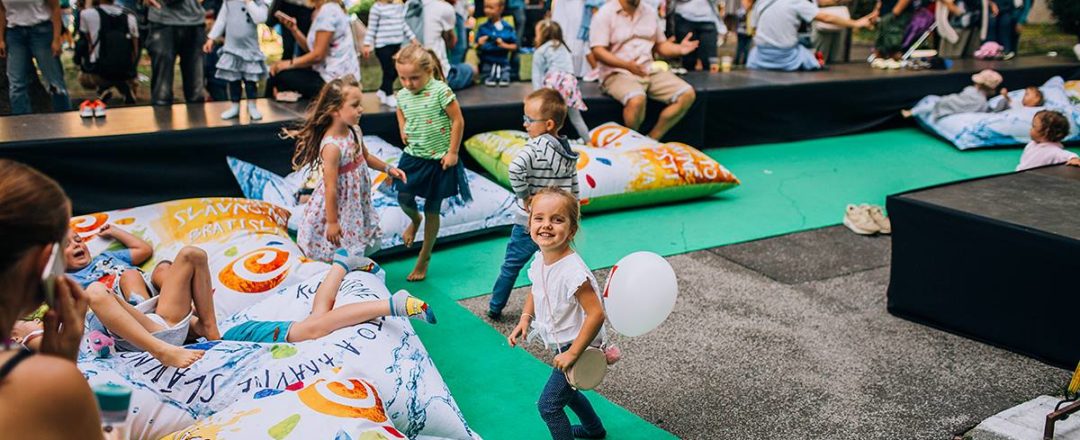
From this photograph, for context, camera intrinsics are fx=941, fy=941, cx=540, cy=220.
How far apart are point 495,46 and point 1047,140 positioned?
183 inches

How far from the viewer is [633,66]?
7766 millimetres

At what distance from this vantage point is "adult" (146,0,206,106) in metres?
7.01

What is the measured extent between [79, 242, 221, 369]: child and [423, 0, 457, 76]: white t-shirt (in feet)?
13.1

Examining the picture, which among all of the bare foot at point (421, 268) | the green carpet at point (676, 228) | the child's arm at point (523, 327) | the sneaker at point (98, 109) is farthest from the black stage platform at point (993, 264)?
the sneaker at point (98, 109)

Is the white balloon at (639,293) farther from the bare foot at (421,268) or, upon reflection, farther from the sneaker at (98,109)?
the sneaker at (98,109)

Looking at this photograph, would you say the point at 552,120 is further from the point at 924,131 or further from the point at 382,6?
the point at 924,131

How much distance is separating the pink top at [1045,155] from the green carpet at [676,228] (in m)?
1.10

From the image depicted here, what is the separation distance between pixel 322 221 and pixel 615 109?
12.6ft

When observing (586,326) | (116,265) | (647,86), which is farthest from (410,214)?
(647,86)

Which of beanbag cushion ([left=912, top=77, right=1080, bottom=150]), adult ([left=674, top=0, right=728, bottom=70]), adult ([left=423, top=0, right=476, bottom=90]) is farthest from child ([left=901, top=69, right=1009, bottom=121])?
adult ([left=423, top=0, right=476, bottom=90])

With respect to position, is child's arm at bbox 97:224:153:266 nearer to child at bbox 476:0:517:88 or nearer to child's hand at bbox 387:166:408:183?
child's hand at bbox 387:166:408:183

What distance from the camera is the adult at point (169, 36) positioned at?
7.01 m

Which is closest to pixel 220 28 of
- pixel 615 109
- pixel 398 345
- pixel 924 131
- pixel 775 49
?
pixel 615 109

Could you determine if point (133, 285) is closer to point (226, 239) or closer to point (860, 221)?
point (226, 239)
